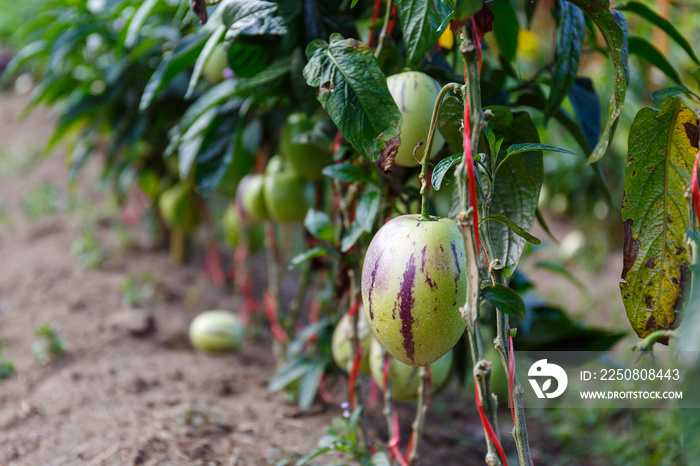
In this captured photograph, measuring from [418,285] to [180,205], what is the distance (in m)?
1.34

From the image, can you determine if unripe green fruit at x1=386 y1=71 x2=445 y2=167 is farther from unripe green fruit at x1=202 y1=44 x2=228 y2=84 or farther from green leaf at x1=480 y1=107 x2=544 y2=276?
unripe green fruit at x1=202 y1=44 x2=228 y2=84

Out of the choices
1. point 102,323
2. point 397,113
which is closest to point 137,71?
point 102,323

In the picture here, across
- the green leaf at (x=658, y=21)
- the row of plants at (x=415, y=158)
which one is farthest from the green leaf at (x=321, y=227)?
the green leaf at (x=658, y=21)

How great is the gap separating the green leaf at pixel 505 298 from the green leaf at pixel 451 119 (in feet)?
0.72

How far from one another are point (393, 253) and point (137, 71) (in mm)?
1140

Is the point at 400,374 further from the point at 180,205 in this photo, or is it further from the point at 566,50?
the point at 180,205

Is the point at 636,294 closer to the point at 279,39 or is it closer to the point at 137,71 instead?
the point at 279,39

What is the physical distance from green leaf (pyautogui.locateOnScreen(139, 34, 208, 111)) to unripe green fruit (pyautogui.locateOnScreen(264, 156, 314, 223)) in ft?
1.03

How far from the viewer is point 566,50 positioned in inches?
25.8

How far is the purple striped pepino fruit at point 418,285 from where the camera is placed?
53 centimetres

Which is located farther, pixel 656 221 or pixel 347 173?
pixel 347 173

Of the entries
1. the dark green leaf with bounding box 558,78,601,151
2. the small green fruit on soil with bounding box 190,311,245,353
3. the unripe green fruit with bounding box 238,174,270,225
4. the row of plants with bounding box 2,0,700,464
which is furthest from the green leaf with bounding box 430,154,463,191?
the small green fruit on soil with bounding box 190,311,245,353

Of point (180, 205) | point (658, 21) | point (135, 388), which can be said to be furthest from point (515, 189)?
point (180, 205)

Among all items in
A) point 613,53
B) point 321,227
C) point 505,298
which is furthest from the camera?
point 321,227
